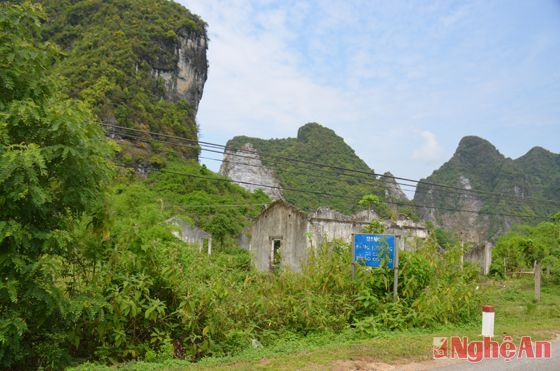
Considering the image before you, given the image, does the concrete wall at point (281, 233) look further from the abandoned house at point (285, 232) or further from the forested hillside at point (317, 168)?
the forested hillside at point (317, 168)

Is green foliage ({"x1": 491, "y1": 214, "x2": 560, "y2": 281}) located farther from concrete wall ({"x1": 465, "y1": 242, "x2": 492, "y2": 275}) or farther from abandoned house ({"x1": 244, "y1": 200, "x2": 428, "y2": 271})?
abandoned house ({"x1": 244, "y1": 200, "x2": 428, "y2": 271})

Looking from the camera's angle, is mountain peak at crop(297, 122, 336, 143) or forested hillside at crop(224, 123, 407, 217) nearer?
forested hillside at crop(224, 123, 407, 217)

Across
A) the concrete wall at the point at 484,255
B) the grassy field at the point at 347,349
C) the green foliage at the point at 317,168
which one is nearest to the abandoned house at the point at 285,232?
the concrete wall at the point at 484,255

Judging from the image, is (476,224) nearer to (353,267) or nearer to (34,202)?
(353,267)

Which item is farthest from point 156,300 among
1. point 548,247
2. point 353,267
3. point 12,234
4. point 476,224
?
point 476,224

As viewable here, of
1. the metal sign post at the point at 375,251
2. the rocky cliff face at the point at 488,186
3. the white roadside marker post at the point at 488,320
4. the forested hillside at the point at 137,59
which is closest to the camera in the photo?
the white roadside marker post at the point at 488,320

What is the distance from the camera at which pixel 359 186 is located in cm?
5916

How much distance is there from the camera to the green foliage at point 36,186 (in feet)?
19.8

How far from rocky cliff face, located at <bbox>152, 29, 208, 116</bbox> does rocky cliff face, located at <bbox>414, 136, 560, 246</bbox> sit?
3638 centimetres

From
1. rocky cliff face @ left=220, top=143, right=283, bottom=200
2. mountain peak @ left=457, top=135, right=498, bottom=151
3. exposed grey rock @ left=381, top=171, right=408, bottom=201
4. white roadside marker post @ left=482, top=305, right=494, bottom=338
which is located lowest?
white roadside marker post @ left=482, top=305, right=494, bottom=338

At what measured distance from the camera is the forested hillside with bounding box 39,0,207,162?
53.9 metres

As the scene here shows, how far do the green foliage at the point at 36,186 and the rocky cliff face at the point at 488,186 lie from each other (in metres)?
70.5

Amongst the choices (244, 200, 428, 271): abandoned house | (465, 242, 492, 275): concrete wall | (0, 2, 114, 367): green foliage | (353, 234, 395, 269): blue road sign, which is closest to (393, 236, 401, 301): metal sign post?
(353, 234, 395, 269): blue road sign

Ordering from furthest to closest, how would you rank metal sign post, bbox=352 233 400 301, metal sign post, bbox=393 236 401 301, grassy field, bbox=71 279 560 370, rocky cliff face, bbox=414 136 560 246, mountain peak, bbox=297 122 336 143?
mountain peak, bbox=297 122 336 143 → rocky cliff face, bbox=414 136 560 246 → metal sign post, bbox=352 233 400 301 → metal sign post, bbox=393 236 401 301 → grassy field, bbox=71 279 560 370
